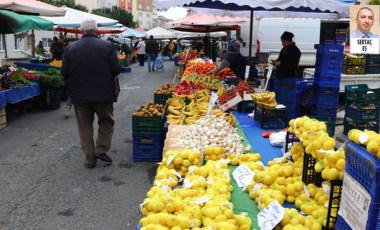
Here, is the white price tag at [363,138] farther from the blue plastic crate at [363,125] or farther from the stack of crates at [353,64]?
the stack of crates at [353,64]

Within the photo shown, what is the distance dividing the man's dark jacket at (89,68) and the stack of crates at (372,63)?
23.8ft

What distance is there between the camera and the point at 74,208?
4.75 m

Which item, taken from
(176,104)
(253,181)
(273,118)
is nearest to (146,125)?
(176,104)

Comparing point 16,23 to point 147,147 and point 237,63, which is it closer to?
point 237,63

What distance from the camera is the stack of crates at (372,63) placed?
10.3m

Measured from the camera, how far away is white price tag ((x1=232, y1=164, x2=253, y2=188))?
3.53 m

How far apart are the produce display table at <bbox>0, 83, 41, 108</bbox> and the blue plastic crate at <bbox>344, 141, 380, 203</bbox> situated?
793cm

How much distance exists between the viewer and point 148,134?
6316 millimetres

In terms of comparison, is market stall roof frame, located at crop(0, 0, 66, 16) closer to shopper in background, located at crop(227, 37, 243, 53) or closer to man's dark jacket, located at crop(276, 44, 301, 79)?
shopper in background, located at crop(227, 37, 243, 53)

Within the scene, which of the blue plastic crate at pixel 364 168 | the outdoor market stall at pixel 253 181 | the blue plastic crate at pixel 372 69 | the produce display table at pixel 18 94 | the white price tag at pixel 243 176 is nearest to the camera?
the blue plastic crate at pixel 364 168

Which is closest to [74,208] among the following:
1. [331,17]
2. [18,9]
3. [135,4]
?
[18,9]

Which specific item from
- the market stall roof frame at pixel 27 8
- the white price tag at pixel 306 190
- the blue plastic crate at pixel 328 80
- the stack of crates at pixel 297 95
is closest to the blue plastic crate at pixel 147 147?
the stack of crates at pixel 297 95

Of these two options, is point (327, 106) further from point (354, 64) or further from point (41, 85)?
point (41, 85)

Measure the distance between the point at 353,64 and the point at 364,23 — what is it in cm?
536
